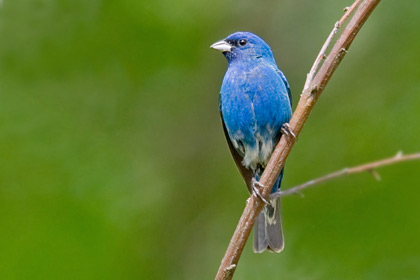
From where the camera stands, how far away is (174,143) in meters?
4.68

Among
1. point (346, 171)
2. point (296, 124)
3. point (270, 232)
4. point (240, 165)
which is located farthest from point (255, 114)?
point (346, 171)

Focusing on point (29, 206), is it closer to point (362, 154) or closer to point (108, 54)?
point (108, 54)

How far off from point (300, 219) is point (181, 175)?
919mm

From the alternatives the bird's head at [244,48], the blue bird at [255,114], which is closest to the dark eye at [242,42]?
the bird's head at [244,48]

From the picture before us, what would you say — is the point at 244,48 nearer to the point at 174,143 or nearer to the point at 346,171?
A: the point at 174,143

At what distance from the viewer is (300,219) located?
3.88 m

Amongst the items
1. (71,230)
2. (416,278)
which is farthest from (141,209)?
(416,278)

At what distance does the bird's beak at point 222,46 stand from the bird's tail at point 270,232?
3.17 ft

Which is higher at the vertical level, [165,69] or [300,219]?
[165,69]

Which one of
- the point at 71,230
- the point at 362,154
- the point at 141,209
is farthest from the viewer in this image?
the point at 141,209

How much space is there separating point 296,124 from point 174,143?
1.93 meters

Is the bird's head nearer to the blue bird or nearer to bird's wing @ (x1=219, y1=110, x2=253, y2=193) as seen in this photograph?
the blue bird

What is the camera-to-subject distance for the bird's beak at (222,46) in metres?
4.52

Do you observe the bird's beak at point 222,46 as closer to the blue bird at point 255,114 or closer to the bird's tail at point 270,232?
the blue bird at point 255,114
